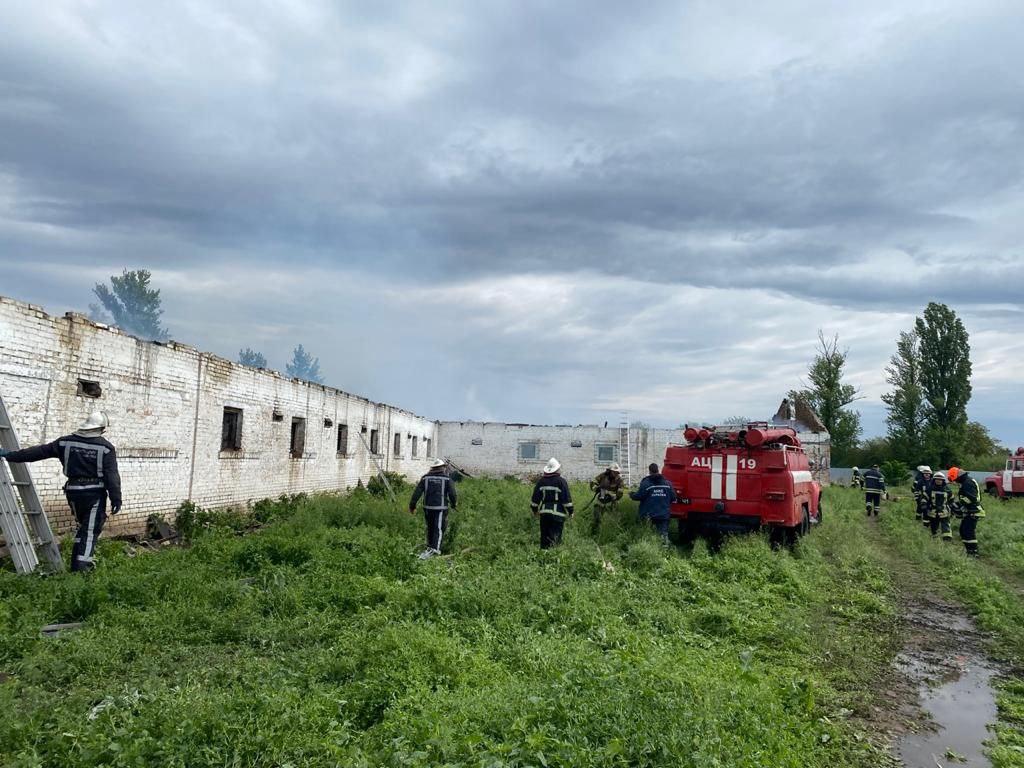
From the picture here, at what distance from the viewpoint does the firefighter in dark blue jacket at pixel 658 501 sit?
1165 cm

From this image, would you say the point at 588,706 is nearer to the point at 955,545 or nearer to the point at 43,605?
the point at 43,605

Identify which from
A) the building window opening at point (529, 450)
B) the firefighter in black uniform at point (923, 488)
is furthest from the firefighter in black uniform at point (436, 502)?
the building window opening at point (529, 450)

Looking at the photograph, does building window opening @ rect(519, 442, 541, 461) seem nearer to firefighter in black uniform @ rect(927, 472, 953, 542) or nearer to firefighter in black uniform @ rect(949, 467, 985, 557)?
firefighter in black uniform @ rect(927, 472, 953, 542)

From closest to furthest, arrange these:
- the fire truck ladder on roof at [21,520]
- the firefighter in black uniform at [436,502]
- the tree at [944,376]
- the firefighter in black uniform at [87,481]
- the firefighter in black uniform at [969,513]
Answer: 1. the fire truck ladder on roof at [21,520]
2. the firefighter in black uniform at [87,481]
3. the firefighter in black uniform at [436,502]
4. the firefighter in black uniform at [969,513]
5. the tree at [944,376]

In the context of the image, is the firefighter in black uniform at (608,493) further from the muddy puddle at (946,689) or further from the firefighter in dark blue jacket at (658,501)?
the muddy puddle at (946,689)

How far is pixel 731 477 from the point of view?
39.2 feet

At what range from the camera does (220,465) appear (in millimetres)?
13148

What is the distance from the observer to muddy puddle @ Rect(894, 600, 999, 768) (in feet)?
15.1

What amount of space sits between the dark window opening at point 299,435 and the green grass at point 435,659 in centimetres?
742

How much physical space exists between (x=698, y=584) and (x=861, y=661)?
7.53 ft

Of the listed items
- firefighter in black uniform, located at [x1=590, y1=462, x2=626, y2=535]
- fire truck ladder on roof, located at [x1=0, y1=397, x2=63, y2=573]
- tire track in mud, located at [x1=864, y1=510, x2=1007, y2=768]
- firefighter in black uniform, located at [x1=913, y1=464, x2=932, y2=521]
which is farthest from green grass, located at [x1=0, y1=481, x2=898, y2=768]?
firefighter in black uniform, located at [x1=913, y1=464, x2=932, y2=521]

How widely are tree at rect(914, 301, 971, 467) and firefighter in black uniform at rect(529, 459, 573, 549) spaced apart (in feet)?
135

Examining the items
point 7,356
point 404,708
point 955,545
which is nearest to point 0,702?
point 404,708

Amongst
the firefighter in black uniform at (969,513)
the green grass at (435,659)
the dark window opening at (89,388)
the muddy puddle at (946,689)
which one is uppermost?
the dark window opening at (89,388)
